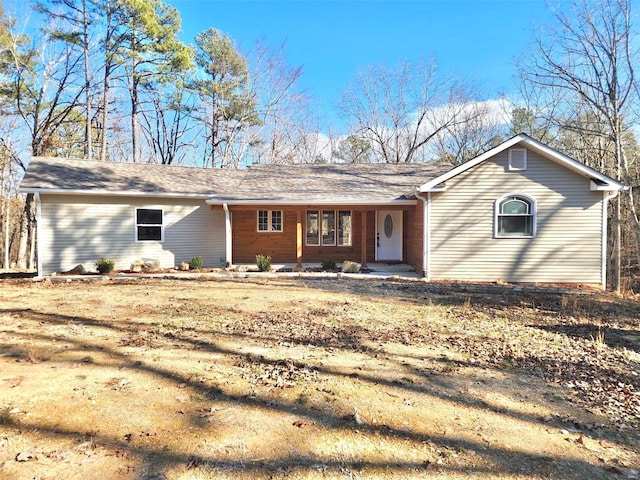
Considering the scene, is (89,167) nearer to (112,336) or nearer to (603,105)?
(112,336)

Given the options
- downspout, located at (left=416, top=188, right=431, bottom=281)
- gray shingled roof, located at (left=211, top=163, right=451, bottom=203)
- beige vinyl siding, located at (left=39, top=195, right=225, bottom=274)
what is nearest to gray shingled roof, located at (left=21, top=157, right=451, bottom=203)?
gray shingled roof, located at (left=211, top=163, right=451, bottom=203)

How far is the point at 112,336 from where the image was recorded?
5.57 metres

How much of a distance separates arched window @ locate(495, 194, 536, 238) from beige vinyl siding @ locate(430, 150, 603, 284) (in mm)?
157

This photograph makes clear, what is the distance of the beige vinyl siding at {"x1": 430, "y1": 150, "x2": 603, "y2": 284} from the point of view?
36.5ft

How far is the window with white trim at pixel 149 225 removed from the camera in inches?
519

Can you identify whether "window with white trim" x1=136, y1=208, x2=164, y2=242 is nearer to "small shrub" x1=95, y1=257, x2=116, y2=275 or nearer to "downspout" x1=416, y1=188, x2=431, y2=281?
"small shrub" x1=95, y1=257, x2=116, y2=275

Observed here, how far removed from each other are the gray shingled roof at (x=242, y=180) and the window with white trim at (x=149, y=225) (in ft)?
2.41

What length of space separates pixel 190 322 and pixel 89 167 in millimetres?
10981

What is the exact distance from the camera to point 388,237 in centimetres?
1497

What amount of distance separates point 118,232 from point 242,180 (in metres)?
5.39

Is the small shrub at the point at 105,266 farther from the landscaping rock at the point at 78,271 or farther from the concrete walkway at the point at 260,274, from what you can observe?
the landscaping rock at the point at 78,271

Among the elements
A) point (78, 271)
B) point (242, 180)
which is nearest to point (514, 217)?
point (242, 180)

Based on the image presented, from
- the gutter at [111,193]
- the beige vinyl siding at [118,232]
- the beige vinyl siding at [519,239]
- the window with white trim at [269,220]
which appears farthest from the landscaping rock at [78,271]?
the beige vinyl siding at [519,239]

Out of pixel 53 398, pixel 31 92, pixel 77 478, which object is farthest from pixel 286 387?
pixel 31 92
